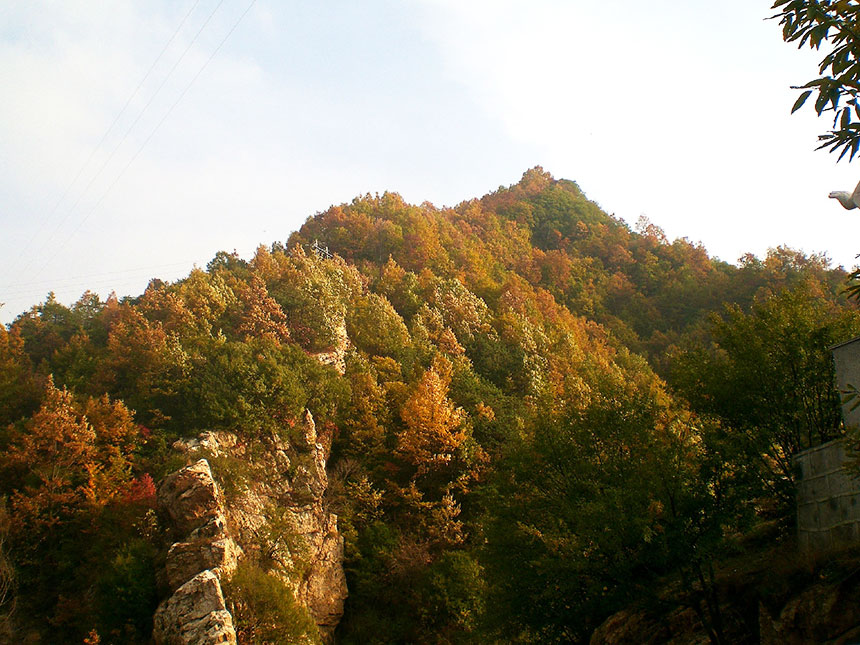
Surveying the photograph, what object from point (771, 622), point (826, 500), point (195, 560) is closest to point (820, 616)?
point (771, 622)

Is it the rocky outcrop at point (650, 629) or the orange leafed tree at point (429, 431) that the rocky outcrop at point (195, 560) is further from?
the rocky outcrop at point (650, 629)

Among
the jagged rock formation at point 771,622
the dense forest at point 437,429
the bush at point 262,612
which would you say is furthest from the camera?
the bush at point 262,612

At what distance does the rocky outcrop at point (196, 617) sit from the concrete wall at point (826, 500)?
17067 mm

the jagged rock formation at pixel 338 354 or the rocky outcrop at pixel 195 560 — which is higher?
the jagged rock formation at pixel 338 354

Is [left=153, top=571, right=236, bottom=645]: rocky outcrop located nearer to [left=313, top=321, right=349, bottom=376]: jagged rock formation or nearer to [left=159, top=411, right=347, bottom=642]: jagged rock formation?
[left=159, top=411, right=347, bottom=642]: jagged rock formation

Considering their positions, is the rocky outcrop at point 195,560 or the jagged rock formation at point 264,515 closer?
the rocky outcrop at point 195,560

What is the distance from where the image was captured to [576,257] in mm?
87250

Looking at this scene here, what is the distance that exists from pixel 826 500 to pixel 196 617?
18.7 metres

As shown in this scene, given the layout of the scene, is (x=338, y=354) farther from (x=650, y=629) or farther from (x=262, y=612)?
(x=650, y=629)

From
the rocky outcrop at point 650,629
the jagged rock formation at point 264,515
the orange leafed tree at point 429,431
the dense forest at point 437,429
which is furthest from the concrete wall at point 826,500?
the orange leafed tree at point 429,431

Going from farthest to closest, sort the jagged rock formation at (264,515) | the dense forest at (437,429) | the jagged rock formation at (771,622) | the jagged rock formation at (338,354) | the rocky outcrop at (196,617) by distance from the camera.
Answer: the jagged rock formation at (338,354) → the jagged rock formation at (264,515) → the rocky outcrop at (196,617) → the dense forest at (437,429) → the jagged rock formation at (771,622)

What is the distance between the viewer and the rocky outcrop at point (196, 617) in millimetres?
20500

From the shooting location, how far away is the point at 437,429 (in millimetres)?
34375

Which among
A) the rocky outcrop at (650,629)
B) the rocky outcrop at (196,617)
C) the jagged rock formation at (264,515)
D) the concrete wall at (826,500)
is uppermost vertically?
the jagged rock formation at (264,515)
